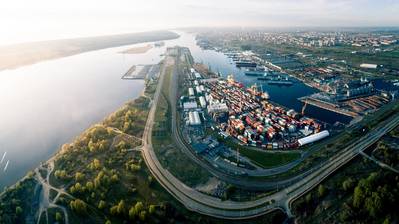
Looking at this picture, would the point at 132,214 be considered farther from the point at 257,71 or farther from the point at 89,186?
the point at 257,71

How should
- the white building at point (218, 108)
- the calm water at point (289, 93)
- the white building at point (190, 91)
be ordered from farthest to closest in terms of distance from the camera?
the white building at point (190, 91), the white building at point (218, 108), the calm water at point (289, 93)

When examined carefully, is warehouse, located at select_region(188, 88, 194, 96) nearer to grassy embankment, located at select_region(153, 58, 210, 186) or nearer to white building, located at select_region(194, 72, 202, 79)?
grassy embankment, located at select_region(153, 58, 210, 186)

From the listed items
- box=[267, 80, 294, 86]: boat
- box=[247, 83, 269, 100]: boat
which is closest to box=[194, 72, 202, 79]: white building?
box=[247, 83, 269, 100]: boat

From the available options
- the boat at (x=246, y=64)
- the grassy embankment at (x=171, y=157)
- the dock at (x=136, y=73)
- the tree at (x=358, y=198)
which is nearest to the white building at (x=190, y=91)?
the grassy embankment at (x=171, y=157)

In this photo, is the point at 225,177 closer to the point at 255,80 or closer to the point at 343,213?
the point at 343,213

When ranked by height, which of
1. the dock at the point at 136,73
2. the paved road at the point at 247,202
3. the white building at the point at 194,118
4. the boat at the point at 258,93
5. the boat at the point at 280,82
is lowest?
the paved road at the point at 247,202

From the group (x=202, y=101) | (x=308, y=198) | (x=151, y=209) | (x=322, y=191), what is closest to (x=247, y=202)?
(x=308, y=198)

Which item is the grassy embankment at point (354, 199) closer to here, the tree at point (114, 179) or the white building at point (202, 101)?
the tree at point (114, 179)
